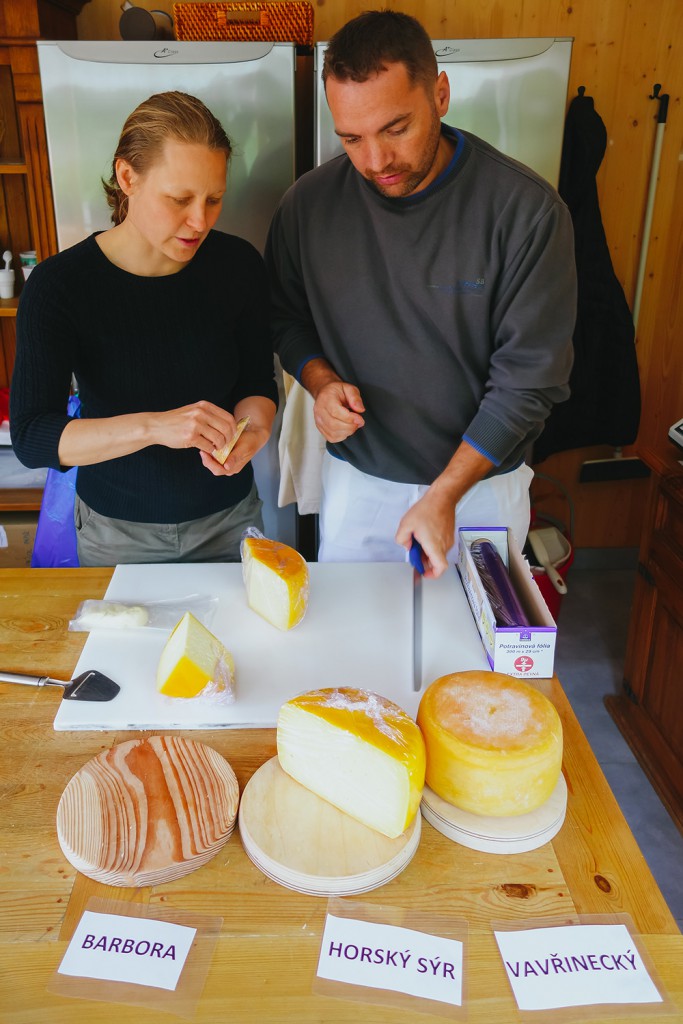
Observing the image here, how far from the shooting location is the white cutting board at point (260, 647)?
1.08 meters

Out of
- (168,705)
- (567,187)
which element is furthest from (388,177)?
(567,187)

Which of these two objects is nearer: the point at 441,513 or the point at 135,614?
the point at 135,614

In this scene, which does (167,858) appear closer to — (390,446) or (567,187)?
(390,446)

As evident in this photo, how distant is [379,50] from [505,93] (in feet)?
4.01

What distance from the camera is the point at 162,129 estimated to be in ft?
4.11

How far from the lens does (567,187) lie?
2.79m

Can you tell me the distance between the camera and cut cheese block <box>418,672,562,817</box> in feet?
2.92

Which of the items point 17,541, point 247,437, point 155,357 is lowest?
point 17,541

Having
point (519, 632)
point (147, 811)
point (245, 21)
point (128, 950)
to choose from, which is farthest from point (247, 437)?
point (245, 21)

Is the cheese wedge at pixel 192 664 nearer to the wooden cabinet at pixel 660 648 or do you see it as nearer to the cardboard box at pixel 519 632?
the cardboard box at pixel 519 632

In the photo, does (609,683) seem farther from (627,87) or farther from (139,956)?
(139,956)

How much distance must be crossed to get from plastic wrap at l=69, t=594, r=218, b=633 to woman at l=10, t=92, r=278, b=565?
23cm

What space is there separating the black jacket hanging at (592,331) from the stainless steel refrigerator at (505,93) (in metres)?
0.34

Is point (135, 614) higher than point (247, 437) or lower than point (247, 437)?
lower
